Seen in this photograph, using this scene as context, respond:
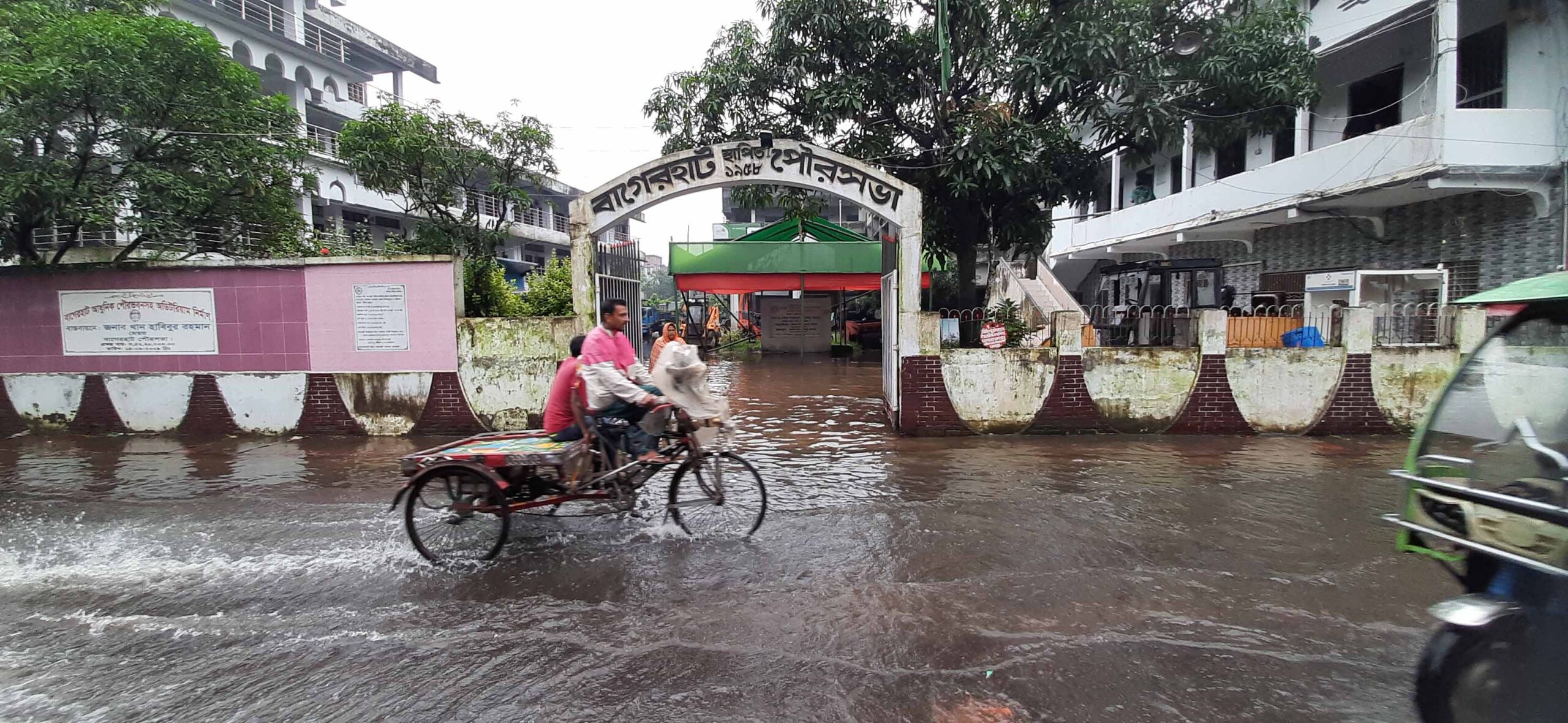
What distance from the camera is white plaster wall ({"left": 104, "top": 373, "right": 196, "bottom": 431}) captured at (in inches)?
377

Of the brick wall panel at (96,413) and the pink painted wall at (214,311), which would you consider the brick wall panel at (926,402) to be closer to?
the pink painted wall at (214,311)

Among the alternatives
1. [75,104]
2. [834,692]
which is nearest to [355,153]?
[75,104]

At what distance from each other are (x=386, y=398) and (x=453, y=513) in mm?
5119

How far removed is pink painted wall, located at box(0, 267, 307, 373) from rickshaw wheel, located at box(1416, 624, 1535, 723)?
30.8 ft

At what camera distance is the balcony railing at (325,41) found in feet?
76.1

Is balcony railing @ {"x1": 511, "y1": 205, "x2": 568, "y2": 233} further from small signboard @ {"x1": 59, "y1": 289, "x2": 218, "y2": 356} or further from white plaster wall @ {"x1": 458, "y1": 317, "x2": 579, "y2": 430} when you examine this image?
white plaster wall @ {"x1": 458, "y1": 317, "x2": 579, "y2": 430}

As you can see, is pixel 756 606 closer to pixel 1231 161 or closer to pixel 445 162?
pixel 445 162

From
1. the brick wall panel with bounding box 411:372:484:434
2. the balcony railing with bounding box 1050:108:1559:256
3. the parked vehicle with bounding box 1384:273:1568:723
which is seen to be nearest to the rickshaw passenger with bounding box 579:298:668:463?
the parked vehicle with bounding box 1384:273:1568:723

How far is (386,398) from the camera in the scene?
9.47 metres

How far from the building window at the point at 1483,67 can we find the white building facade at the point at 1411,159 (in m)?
0.02

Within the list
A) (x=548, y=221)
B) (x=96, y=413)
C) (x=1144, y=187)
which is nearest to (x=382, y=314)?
(x=96, y=413)

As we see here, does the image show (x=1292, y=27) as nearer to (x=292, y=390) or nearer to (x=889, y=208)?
(x=889, y=208)

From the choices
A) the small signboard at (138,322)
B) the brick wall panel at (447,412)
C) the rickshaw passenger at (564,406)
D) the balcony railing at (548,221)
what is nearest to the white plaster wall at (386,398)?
the brick wall panel at (447,412)

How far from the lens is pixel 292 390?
374 inches
